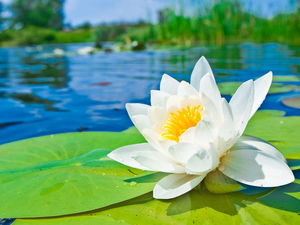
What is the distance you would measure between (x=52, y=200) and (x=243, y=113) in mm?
623

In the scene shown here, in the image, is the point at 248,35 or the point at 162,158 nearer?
the point at 162,158

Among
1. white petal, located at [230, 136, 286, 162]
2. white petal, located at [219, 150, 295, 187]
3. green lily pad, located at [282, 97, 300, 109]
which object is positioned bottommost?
green lily pad, located at [282, 97, 300, 109]

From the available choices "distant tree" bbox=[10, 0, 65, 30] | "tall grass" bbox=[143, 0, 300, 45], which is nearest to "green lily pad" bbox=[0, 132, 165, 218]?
"tall grass" bbox=[143, 0, 300, 45]

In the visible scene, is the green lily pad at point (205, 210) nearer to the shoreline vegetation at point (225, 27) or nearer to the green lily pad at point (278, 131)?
the green lily pad at point (278, 131)

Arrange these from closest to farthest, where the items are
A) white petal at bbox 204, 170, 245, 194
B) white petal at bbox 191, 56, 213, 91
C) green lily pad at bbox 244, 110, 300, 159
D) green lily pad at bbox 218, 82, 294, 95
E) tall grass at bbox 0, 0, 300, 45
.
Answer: white petal at bbox 204, 170, 245, 194 < white petal at bbox 191, 56, 213, 91 < green lily pad at bbox 244, 110, 300, 159 < green lily pad at bbox 218, 82, 294, 95 < tall grass at bbox 0, 0, 300, 45

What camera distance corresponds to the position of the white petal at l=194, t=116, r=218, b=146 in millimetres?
649

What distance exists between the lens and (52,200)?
2.46ft

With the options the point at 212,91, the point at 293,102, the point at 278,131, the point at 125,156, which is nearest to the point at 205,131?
the point at 212,91

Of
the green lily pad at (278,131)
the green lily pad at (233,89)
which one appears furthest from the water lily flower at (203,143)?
the green lily pad at (233,89)

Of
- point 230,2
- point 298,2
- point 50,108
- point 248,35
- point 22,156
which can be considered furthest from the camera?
point 248,35

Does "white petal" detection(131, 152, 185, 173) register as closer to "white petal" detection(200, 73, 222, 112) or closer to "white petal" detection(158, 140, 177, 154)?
"white petal" detection(158, 140, 177, 154)

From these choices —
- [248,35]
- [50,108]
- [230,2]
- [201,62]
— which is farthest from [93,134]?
[248,35]

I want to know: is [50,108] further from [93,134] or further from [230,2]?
[230,2]

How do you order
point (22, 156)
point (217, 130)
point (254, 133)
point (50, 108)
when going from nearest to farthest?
point (217, 130)
point (22, 156)
point (254, 133)
point (50, 108)
